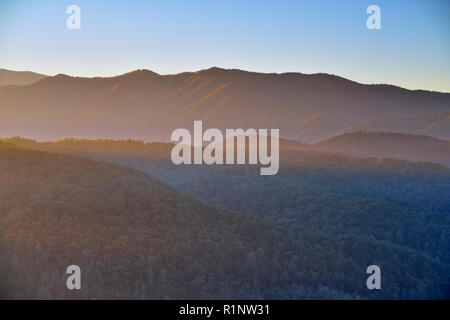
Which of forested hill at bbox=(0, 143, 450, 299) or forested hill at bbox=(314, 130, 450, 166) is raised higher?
forested hill at bbox=(314, 130, 450, 166)

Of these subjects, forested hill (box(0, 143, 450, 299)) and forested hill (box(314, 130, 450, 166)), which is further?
forested hill (box(314, 130, 450, 166))

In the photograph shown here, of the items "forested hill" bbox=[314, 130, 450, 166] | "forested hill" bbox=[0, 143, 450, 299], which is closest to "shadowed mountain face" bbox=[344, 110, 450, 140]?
"forested hill" bbox=[314, 130, 450, 166]

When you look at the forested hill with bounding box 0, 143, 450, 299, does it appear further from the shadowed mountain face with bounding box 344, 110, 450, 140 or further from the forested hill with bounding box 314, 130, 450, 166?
the shadowed mountain face with bounding box 344, 110, 450, 140

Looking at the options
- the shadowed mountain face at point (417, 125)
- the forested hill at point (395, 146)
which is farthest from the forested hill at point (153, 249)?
the shadowed mountain face at point (417, 125)

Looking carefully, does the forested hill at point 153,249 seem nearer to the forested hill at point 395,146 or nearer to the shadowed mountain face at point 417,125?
the forested hill at point 395,146

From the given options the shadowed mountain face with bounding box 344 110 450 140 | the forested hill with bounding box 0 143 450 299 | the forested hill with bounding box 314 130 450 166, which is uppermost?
the shadowed mountain face with bounding box 344 110 450 140
